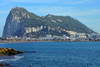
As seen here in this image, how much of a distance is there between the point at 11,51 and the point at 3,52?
5.37 metres

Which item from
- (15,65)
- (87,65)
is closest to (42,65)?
(15,65)

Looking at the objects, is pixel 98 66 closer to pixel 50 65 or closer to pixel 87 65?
pixel 87 65

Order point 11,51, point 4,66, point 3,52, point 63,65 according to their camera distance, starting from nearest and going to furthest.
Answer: point 4,66 → point 63,65 → point 3,52 → point 11,51

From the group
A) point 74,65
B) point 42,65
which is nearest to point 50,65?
point 42,65

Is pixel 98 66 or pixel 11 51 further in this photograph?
pixel 11 51

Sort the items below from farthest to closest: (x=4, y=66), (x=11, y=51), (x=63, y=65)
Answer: (x=11, y=51) → (x=63, y=65) → (x=4, y=66)

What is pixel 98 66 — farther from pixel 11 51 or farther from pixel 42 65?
pixel 11 51

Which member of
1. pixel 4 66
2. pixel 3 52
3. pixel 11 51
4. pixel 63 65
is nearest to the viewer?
pixel 4 66

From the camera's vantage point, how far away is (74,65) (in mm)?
40469

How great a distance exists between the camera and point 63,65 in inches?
1590

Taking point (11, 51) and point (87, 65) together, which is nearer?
point (87, 65)

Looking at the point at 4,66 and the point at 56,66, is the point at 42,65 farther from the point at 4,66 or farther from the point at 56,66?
the point at 4,66

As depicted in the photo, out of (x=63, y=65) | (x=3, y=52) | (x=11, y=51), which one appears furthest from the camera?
(x=11, y=51)

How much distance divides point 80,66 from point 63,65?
3.03 meters
